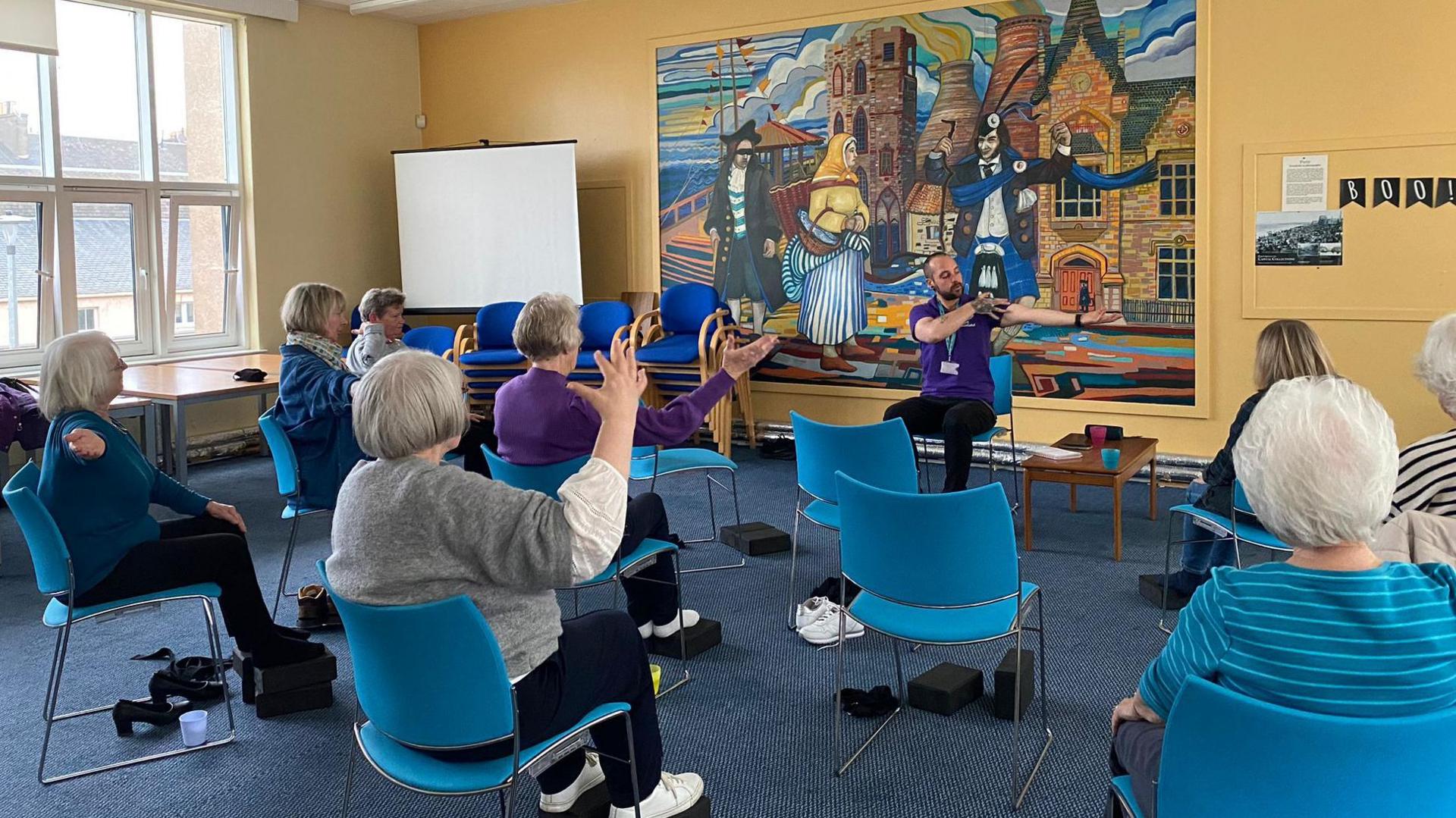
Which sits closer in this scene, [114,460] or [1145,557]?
[114,460]

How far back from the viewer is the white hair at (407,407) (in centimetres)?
232

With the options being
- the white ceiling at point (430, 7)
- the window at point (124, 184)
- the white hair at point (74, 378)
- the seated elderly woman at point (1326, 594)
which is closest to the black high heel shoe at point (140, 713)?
the white hair at point (74, 378)

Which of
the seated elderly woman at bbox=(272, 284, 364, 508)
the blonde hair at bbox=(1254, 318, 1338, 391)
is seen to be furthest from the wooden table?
the seated elderly woman at bbox=(272, 284, 364, 508)

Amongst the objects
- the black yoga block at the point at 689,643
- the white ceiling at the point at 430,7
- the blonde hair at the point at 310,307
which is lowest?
the black yoga block at the point at 689,643

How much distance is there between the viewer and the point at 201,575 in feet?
11.5

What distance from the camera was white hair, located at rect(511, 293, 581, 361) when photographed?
3830mm

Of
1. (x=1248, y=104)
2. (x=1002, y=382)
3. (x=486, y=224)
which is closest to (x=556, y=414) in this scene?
(x=1002, y=382)

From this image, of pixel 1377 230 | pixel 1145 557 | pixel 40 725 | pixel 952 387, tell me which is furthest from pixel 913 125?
pixel 40 725

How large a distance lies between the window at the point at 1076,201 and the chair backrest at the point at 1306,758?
18.5ft

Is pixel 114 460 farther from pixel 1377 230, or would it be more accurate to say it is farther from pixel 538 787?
pixel 1377 230

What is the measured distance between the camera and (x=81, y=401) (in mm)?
3457

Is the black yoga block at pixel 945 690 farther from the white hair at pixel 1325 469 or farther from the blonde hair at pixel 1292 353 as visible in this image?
the white hair at pixel 1325 469

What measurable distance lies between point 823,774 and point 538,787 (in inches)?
29.7

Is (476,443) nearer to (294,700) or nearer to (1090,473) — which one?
(294,700)
